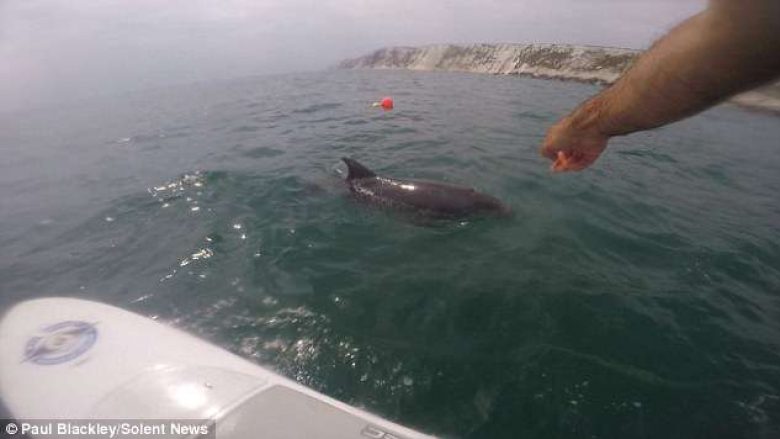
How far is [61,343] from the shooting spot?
4.68 metres

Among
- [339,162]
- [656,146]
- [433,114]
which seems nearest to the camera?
[339,162]

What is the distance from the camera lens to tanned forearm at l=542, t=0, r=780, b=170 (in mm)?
1399

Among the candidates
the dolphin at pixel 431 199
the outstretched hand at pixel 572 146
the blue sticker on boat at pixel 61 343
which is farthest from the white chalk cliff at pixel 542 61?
the blue sticker on boat at pixel 61 343

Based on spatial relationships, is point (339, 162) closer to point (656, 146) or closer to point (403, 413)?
point (403, 413)

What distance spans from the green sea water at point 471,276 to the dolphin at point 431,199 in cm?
29

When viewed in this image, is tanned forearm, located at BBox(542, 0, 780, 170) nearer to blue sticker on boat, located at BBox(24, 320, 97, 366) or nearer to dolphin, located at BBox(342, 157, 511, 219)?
blue sticker on boat, located at BBox(24, 320, 97, 366)

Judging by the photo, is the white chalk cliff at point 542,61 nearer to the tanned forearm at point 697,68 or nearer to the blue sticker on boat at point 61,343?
the tanned forearm at point 697,68

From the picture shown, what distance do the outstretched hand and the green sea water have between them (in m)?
2.79

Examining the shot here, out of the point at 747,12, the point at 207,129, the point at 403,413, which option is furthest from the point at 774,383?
the point at 207,129

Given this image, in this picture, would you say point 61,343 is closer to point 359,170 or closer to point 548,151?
point 548,151

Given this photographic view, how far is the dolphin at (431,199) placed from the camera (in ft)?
27.3

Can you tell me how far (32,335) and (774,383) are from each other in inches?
334

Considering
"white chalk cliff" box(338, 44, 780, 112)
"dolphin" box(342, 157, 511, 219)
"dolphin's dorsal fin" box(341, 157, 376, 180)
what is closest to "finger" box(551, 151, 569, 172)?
"dolphin" box(342, 157, 511, 219)

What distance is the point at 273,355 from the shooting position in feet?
17.2
